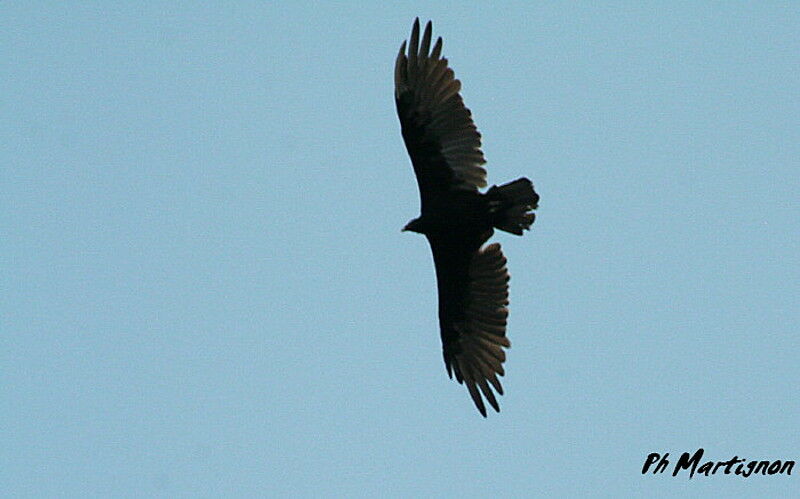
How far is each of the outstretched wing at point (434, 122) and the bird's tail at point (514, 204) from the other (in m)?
0.43

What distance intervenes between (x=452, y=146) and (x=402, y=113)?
1.89 feet

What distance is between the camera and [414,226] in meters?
12.3

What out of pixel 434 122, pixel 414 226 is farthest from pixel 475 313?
pixel 434 122

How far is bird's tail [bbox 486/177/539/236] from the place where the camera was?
11.5 m

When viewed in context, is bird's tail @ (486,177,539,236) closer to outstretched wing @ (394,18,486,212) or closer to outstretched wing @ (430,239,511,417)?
outstretched wing @ (394,18,486,212)

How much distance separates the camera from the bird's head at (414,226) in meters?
12.2

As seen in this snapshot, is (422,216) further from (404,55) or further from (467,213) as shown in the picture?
(404,55)

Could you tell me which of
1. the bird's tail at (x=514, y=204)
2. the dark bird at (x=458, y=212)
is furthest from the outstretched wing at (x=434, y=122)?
the bird's tail at (x=514, y=204)

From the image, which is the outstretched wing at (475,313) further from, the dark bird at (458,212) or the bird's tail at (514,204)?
the bird's tail at (514,204)

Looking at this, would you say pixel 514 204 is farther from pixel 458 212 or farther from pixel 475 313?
pixel 475 313

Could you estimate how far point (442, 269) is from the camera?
12766 millimetres

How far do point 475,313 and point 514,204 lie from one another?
1617 millimetres

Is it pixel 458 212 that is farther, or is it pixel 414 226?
pixel 414 226

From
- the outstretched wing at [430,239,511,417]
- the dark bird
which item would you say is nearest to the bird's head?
the dark bird
